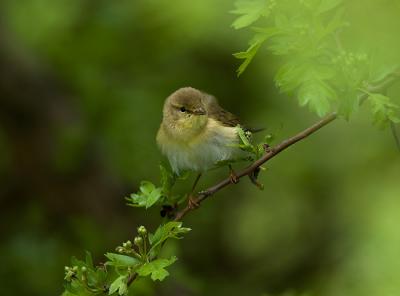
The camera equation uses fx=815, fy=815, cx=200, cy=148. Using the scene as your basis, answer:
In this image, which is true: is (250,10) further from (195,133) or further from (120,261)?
(195,133)

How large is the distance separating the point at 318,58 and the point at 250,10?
355 millimetres

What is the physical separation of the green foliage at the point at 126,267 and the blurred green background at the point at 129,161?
2830 millimetres

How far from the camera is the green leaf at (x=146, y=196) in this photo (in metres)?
3.63

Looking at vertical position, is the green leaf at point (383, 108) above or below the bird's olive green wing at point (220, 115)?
below

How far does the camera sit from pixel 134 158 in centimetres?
705

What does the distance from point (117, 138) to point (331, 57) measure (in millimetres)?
4617

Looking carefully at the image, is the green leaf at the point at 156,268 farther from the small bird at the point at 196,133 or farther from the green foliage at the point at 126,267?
the small bird at the point at 196,133

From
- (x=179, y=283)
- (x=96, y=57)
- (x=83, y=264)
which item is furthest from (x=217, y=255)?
(x=83, y=264)

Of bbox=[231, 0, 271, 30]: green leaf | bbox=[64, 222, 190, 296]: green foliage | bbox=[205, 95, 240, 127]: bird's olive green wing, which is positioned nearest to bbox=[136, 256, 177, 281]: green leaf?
bbox=[64, 222, 190, 296]: green foliage

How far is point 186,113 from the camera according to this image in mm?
5328

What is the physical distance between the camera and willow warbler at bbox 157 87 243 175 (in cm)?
495

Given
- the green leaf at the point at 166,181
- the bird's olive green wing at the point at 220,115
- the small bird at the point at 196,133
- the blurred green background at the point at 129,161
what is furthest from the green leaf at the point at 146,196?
the blurred green background at the point at 129,161

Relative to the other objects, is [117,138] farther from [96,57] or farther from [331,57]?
[331,57]

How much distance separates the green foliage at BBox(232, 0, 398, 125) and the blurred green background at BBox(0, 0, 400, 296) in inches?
125
